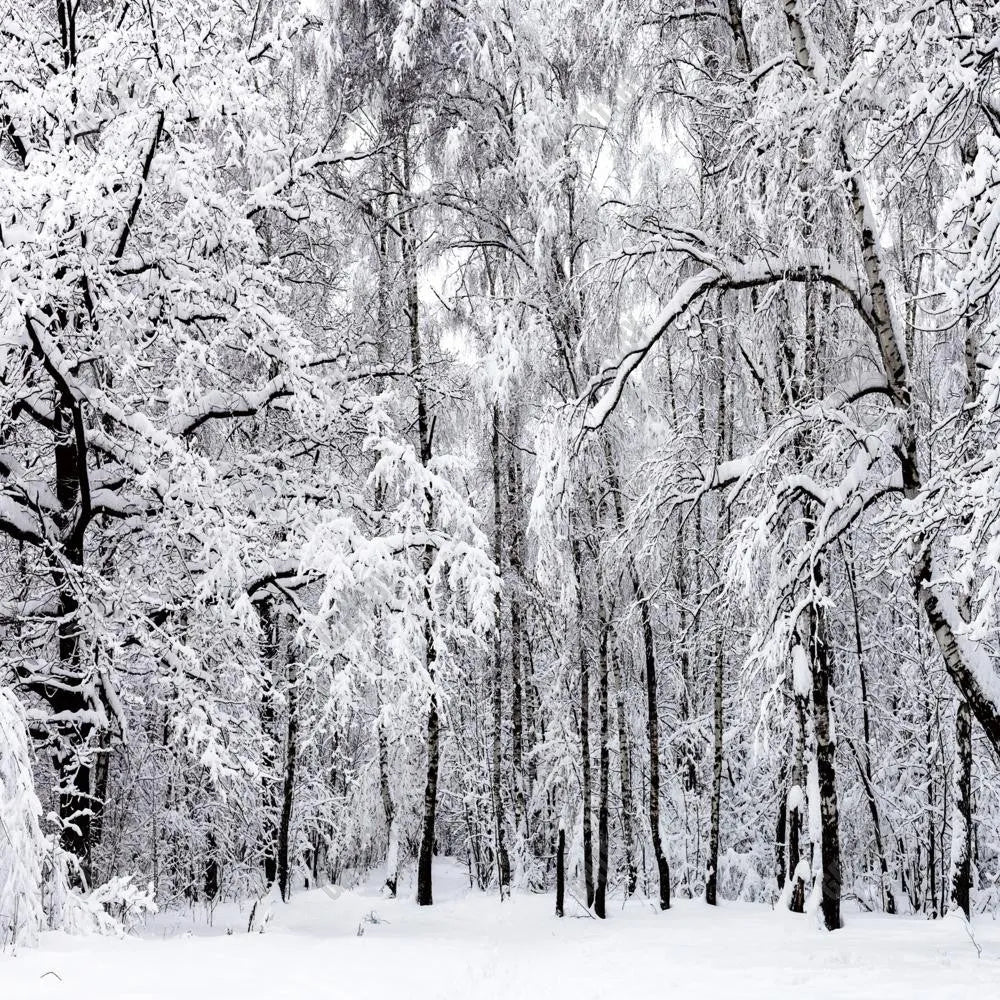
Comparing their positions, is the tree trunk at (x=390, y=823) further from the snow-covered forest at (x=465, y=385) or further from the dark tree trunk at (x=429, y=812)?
the dark tree trunk at (x=429, y=812)

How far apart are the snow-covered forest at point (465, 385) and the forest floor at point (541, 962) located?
0.65 m

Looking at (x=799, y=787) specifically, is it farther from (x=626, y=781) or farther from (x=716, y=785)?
(x=626, y=781)

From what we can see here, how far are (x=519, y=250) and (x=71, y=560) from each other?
7.65 metres

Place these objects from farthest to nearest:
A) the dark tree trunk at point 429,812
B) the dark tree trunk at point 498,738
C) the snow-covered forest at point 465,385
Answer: the dark tree trunk at point 498,738 → the dark tree trunk at point 429,812 → the snow-covered forest at point 465,385

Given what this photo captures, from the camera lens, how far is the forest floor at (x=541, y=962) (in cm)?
484

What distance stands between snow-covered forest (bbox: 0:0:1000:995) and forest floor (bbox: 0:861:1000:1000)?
65cm

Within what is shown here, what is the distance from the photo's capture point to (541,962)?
8.21 m

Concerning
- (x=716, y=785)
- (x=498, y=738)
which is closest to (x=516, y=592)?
(x=498, y=738)

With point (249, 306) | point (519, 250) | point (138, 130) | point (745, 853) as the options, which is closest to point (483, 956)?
point (249, 306)

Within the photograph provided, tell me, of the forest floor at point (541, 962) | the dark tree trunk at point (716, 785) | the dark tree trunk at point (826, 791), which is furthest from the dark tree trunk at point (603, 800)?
the dark tree trunk at point (826, 791)

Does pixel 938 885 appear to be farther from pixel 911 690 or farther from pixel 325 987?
pixel 325 987

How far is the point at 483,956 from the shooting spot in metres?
8.19

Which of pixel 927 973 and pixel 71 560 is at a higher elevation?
pixel 71 560

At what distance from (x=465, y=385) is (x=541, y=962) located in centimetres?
824
